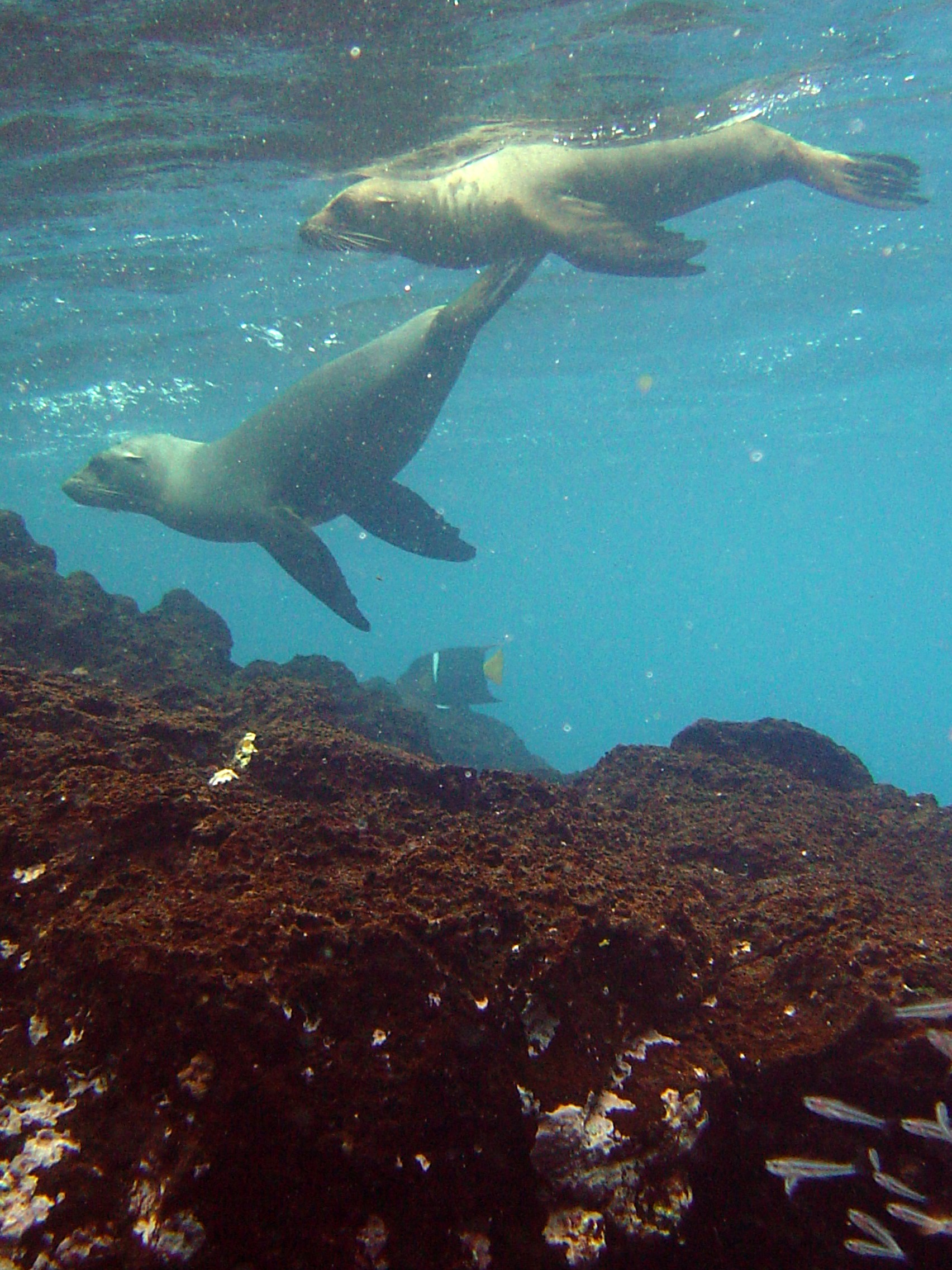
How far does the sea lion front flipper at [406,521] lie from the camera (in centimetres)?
874

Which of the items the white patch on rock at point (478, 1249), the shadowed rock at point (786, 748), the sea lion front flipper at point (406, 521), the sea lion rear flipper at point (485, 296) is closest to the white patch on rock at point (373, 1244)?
the white patch on rock at point (478, 1249)

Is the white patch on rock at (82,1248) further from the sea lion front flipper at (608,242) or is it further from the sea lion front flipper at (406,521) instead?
the sea lion front flipper at (406,521)

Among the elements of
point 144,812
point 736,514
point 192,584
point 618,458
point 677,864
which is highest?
point 144,812

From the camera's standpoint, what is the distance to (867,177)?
6.99 metres

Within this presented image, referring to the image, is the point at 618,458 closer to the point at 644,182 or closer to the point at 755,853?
the point at 644,182

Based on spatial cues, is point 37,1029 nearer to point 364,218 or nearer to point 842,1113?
point 842,1113

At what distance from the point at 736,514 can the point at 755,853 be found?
213ft

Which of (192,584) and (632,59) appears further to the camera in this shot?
(192,584)

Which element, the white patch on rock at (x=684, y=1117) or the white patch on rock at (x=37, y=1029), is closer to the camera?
the white patch on rock at (x=37, y=1029)

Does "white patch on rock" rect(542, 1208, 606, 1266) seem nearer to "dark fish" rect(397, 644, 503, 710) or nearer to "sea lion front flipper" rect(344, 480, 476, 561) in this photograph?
"sea lion front flipper" rect(344, 480, 476, 561)

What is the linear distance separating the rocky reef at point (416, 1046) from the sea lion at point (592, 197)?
6.32 meters

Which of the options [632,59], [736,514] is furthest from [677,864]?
[736,514]

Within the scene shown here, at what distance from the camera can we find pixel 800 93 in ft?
32.9

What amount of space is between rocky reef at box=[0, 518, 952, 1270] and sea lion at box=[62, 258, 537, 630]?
5516 mm
